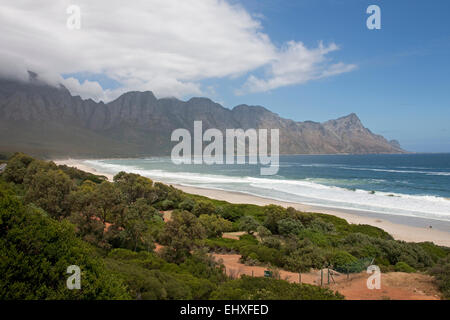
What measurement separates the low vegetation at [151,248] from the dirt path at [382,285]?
0.55 metres

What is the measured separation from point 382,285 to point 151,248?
9.85 m

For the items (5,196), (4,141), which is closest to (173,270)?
(5,196)

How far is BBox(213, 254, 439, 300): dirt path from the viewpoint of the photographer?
27.6 ft

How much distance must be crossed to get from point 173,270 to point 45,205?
8.73 meters

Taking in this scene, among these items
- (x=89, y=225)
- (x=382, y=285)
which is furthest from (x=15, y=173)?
(x=382, y=285)

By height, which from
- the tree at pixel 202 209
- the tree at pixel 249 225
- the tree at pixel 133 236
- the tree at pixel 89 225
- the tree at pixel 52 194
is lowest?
the tree at pixel 249 225

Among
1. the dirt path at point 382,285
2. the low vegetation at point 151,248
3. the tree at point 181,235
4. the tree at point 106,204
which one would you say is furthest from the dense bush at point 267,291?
the tree at point 106,204

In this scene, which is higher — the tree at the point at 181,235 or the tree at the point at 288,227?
the tree at the point at 181,235

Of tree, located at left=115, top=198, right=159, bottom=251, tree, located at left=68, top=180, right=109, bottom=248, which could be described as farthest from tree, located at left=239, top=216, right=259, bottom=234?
tree, located at left=68, top=180, right=109, bottom=248

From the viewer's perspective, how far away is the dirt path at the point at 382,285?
841 cm

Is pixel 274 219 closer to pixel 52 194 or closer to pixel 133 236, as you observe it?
pixel 133 236

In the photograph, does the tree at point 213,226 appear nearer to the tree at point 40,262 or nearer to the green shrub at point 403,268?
the green shrub at point 403,268

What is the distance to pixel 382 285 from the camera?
9.44 m
